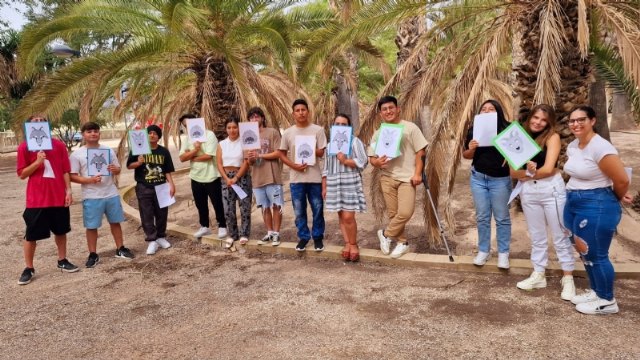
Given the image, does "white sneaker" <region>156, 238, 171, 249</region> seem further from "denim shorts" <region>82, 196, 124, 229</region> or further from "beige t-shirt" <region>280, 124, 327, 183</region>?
"beige t-shirt" <region>280, 124, 327, 183</region>

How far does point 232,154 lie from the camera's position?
5.52m

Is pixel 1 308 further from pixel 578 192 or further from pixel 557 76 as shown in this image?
pixel 557 76

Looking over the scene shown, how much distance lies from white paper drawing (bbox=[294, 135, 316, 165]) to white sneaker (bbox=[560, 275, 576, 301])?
2.80m

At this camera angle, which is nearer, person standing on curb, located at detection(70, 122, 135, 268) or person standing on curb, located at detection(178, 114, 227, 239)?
person standing on curb, located at detection(70, 122, 135, 268)

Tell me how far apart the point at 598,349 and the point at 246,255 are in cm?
390

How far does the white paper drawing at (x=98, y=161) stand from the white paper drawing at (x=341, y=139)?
2818 mm

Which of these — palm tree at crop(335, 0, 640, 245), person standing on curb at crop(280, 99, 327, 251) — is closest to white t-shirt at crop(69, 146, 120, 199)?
person standing on curb at crop(280, 99, 327, 251)

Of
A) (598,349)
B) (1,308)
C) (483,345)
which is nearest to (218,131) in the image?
(1,308)

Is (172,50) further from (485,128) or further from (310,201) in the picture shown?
(485,128)

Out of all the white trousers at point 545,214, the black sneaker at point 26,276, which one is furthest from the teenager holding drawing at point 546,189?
the black sneaker at point 26,276

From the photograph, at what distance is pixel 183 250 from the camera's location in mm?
5957

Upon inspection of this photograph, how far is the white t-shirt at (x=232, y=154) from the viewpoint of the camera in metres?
5.52

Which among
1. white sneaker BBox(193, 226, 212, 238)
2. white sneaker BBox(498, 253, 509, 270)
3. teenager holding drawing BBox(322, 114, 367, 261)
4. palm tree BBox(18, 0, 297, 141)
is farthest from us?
palm tree BBox(18, 0, 297, 141)

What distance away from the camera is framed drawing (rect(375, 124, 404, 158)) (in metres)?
4.59
